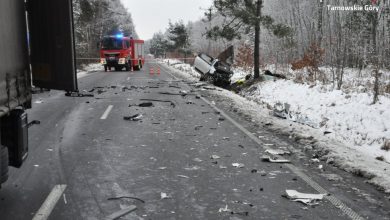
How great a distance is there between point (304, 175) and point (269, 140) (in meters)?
2.47

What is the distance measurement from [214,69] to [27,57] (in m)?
17.6

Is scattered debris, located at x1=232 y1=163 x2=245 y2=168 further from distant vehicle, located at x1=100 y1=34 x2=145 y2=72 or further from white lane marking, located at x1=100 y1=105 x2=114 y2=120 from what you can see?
distant vehicle, located at x1=100 y1=34 x2=145 y2=72

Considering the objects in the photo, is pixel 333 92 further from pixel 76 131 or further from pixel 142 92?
pixel 76 131

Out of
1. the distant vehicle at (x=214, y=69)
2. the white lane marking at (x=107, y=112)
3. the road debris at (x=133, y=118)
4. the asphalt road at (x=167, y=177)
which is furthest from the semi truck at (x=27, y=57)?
the distant vehicle at (x=214, y=69)

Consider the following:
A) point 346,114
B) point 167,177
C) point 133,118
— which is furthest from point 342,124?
point 167,177

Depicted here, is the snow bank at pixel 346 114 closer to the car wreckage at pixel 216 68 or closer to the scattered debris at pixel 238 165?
the scattered debris at pixel 238 165

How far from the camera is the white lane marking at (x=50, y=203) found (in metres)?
4.26

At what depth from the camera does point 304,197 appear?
16.1 ft

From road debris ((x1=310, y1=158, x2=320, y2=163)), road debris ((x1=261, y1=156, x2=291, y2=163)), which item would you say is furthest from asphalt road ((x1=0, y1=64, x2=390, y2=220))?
road debris ((x1=310, y1=158, x2=320, y2=163))

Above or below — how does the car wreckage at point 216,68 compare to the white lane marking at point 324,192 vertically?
above

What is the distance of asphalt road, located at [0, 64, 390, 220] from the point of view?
4.48m

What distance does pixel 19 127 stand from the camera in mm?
4797

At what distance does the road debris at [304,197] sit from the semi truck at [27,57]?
3.14 metres

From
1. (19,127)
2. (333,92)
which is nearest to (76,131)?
(19,127)
